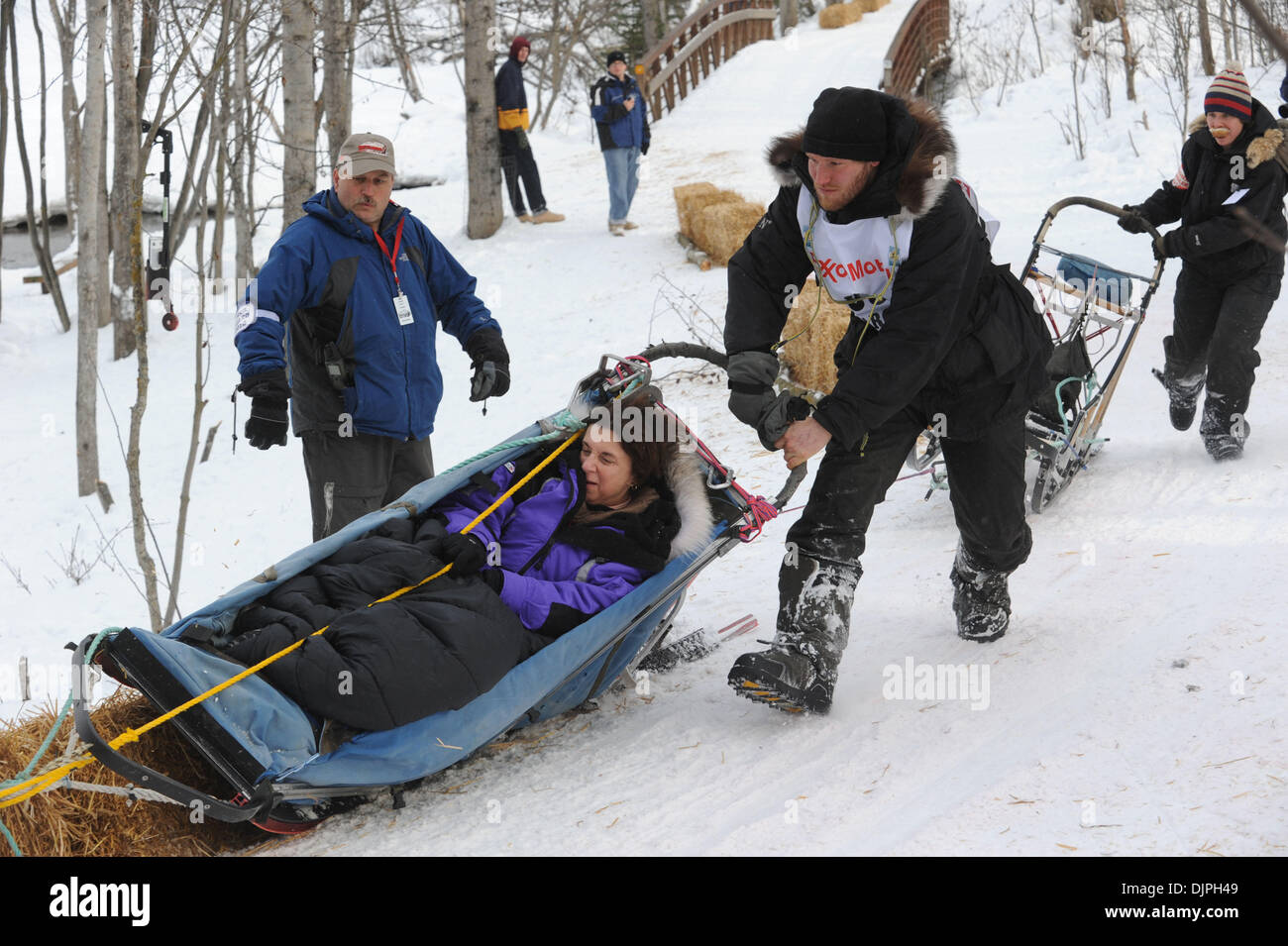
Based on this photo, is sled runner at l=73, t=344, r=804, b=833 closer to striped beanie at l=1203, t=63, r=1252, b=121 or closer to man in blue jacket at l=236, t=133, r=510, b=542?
man in blue jacket at l=236, t=133, r=510, b=542

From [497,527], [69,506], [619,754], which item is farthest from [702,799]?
[69,506]

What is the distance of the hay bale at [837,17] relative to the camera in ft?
72.6

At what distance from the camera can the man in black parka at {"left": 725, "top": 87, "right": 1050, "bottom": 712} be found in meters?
3.08

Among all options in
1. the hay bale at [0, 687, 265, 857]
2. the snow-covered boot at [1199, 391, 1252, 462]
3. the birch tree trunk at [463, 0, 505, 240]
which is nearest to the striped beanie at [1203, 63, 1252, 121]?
the snow-covered boot at [1199, 391, 1252, 462]

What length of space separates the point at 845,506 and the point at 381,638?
1365 millimetres

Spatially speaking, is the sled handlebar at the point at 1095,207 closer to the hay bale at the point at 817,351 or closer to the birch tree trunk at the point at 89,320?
the hay bale at the point at 817,351

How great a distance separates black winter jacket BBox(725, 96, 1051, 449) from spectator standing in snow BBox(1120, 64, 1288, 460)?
86.4 inches

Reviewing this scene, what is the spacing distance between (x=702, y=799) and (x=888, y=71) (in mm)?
15049

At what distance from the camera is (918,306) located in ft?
10.2

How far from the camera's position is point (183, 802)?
2.57 metres

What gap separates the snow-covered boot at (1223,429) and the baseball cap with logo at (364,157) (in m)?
3.84

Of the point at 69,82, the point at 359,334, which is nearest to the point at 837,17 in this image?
the point at 69,82

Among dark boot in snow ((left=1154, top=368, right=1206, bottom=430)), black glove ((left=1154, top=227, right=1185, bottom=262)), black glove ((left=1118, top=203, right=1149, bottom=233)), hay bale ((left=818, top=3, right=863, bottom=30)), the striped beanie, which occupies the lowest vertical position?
dark boot in snow ((left=1154, top=368, right=1206, bottom=430))
